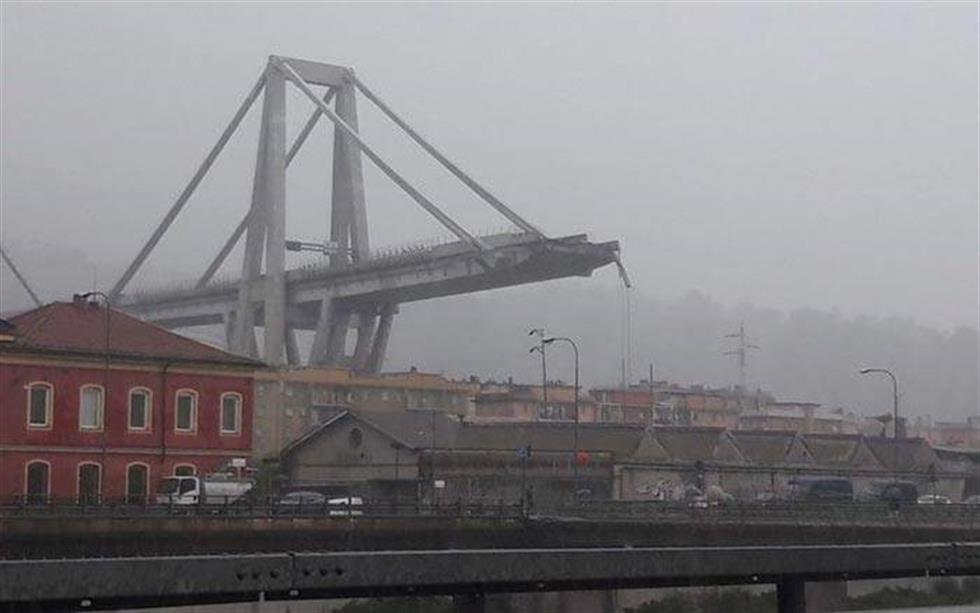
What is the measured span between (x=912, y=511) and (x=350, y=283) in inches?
2292

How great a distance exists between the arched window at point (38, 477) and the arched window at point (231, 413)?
270 inches

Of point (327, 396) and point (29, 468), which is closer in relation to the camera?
point (29, 468)

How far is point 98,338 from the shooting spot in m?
58.5

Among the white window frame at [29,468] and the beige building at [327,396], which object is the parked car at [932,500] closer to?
the beige building at [327,396]

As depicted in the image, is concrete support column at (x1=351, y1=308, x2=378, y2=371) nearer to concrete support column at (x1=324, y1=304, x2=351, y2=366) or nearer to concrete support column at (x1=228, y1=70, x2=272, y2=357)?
concrete support column at (x1=324, y1=304, x2=351, y2=366)

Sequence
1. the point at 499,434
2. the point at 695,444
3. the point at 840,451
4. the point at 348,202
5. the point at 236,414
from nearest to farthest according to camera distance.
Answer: the point at 236,414 < the point at 499,434 < the point at 695,444 < the point at 840,451 < the point at 348,202

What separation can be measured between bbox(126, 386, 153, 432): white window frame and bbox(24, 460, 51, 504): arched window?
3161 millimetres

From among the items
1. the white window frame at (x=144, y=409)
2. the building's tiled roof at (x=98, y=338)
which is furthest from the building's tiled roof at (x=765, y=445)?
the white window frame at (x=144, y=409)

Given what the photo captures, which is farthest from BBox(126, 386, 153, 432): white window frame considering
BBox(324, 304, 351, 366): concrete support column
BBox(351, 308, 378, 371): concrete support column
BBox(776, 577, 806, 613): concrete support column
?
BBox(351, 308, 378, 371): concrete support column

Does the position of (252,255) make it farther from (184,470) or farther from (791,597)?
(791,597)

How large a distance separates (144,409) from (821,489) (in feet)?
92.7

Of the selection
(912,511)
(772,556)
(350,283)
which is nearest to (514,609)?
(772,556)

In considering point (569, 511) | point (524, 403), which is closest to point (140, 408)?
point (569, 511)

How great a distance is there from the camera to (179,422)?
192 ft
